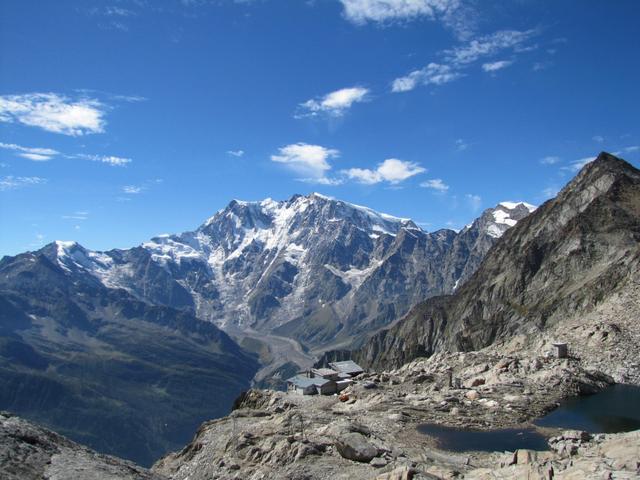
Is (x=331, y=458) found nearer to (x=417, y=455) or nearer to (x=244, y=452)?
(x=417, y=455)

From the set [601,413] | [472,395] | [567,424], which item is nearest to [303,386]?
[472,395]

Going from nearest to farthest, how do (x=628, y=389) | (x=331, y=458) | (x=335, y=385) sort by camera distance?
(x=331, y=458)
(x=628, y=389)
(x=335, y=385)

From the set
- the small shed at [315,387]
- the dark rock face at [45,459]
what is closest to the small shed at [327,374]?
Result: the small shed at [315,387]

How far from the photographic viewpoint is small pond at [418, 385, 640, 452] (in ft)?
174

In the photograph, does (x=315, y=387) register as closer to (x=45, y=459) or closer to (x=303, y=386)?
(x=303, y=386)

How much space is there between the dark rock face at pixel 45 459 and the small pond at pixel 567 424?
28672 millimetres

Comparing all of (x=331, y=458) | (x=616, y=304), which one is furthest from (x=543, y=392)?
(x=616, y=304)

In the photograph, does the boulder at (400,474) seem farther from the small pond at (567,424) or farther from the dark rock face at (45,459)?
the dark rock face at (45,459)

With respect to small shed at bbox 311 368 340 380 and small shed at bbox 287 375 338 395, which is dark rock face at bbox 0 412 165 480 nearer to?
small shed at bbox 287 375 338 395

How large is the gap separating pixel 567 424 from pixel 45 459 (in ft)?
177

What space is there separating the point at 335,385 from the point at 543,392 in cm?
3351

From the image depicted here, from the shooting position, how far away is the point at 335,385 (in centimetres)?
9488

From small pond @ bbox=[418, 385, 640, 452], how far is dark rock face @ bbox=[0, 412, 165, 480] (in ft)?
94.1

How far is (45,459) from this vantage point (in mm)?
38156
